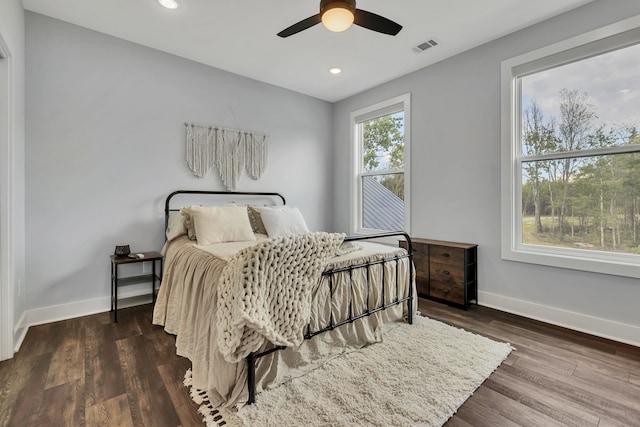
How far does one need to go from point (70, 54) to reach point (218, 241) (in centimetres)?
218

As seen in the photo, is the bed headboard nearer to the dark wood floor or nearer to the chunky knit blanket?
the dark wood floor

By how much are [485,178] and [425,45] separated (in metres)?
1.51

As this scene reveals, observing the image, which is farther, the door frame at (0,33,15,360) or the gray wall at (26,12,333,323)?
the gray wall at (26,12,333,323)

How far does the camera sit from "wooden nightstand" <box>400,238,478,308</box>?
2.97 metres

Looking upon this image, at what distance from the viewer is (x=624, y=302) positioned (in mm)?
2279

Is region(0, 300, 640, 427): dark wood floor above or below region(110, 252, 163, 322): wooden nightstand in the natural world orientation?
below

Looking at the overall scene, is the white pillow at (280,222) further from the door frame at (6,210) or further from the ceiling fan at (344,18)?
the door frame at (6,210)

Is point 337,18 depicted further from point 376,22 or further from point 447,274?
point 447,274

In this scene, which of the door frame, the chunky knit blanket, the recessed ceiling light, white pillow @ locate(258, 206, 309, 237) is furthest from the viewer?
white pillow @ locate(258, 206, 309, 237)

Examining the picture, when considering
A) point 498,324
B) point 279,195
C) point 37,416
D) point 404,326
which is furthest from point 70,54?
point 498,324

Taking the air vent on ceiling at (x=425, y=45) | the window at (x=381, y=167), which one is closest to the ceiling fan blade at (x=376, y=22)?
the air vent on ceiling at (x=425, y=45)

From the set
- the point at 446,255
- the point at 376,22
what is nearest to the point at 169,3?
the point at 376,22

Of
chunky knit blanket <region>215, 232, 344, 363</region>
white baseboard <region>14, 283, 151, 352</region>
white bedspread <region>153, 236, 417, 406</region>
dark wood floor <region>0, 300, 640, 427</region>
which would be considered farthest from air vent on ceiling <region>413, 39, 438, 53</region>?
white baseboard <region>14, 283, 151, 352</region>

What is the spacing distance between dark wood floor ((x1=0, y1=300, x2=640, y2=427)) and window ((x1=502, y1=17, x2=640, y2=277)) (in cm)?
76
